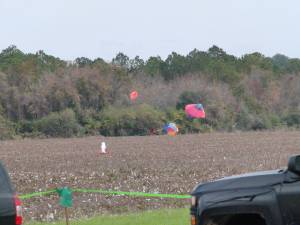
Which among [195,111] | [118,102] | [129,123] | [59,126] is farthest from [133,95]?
[59,126]

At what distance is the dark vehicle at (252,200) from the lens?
7.05 metres

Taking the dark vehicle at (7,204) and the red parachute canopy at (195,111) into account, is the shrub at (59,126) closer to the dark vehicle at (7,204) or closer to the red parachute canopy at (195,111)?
the red parachute canopy at (195,111)

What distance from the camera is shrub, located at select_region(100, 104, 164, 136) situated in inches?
3123

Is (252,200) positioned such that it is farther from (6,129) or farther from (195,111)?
(6,129)

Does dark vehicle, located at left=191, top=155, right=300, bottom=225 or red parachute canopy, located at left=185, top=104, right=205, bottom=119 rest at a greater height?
dark vehicle, located at left=191, top=155, right=300, bottom=225

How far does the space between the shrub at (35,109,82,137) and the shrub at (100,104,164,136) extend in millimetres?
3382

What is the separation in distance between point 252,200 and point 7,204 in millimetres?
2936

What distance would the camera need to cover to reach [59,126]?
78188 mm

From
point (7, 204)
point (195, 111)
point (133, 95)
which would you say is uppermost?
point (133, 95)

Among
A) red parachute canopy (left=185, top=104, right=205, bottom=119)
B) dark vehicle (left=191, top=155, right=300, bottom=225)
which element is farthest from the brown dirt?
red parachute canopy (left=185, top=104, right=205, bottom=119)

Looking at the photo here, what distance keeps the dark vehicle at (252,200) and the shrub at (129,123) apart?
234 ft

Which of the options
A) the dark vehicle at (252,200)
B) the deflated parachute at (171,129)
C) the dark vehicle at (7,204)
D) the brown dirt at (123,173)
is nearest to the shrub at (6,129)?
the deflated parachute at (171,129)

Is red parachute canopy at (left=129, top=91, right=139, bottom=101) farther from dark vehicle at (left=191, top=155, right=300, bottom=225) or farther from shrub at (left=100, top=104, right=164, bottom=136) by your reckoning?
dark vehicle at (left=191, top=155, right=300, bottom=225)

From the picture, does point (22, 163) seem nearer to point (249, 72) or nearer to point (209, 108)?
point (209, 108)
